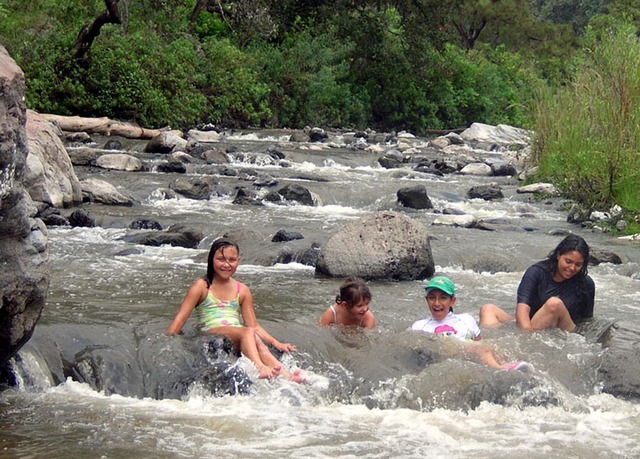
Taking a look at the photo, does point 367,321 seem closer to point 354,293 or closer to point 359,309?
point 359,309

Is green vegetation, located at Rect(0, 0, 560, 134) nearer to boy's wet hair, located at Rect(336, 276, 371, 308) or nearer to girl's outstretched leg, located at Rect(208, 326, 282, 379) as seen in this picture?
boy's wet hair, located at Rect(336, 276, 371, 308)

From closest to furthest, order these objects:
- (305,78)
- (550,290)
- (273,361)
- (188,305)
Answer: (273,361), (188,305), (550,290), (305,78)

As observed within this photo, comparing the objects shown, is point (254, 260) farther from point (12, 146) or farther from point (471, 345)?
point (12, 146)

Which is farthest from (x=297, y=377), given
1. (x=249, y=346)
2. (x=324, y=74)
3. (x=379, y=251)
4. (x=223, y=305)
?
(x=324, y=74)

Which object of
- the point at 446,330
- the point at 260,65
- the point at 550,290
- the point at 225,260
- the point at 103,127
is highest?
the point at 260,65

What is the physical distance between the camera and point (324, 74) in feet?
104

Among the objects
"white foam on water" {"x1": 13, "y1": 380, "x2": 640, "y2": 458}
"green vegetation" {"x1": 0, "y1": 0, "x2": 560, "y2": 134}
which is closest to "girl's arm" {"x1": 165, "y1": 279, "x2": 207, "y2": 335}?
"white foam on water" {"x1": 13, "y1": 380, "x2": 640, "y2": 458}

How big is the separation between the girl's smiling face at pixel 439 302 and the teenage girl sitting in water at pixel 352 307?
1.54 feet

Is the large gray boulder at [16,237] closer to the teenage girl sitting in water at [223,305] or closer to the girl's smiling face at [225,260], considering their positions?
the teenage girl sitting in water at [223,305]

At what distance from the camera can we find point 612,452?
5.43m

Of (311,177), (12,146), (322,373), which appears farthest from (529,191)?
(12,146)

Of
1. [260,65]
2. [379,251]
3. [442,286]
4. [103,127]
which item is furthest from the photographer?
[260,65]

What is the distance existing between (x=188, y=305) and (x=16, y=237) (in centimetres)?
178

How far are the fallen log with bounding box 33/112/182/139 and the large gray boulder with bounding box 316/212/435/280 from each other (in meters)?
13.8
